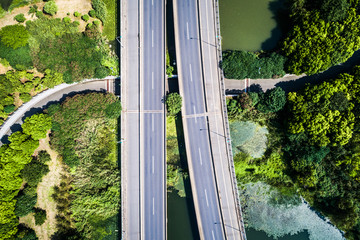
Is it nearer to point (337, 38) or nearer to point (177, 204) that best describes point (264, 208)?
point (177, 204)

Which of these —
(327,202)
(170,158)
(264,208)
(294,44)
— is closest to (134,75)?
(170,158)

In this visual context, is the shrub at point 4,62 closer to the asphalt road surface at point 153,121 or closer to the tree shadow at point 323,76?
the asphalt road surface at point 153,121

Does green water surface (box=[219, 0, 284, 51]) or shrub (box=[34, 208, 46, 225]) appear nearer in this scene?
shrub (box=[34, 208, 46, 225])

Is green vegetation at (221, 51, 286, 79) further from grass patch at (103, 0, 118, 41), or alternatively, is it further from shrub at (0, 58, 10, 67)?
shrub at (0, 58, 10, 67)

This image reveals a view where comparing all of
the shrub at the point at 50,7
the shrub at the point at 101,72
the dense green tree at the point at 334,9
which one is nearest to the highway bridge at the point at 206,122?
the shrub at the point at 101,72

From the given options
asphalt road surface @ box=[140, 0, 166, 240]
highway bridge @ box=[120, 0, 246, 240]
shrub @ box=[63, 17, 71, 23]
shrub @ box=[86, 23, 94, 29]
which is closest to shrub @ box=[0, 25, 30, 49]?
shrub @ box=[63, 17, 71, 23]

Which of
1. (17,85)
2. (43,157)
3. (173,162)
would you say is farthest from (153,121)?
(17,85)
